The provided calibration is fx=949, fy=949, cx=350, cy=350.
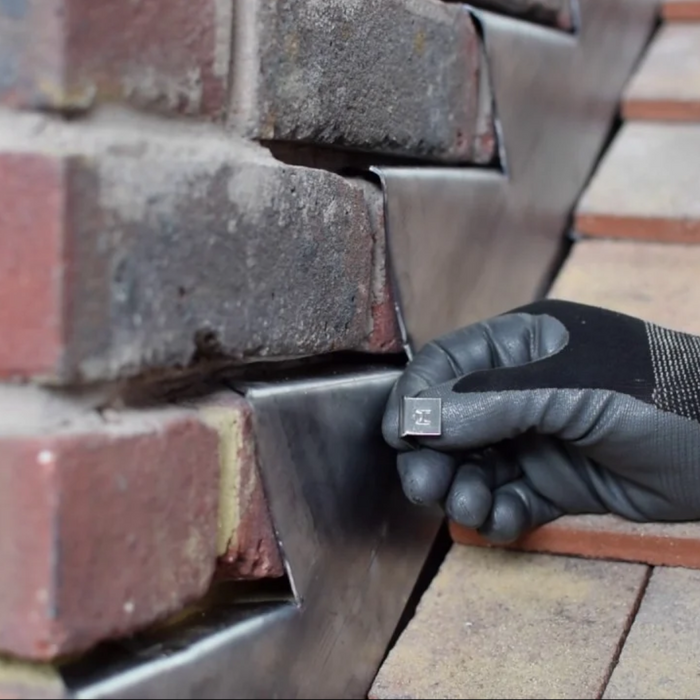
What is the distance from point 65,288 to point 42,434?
0.09 m

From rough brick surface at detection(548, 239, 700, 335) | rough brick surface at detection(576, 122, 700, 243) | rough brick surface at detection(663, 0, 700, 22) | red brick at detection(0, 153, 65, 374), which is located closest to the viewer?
red brick at detection(0, 153, 65, 374)

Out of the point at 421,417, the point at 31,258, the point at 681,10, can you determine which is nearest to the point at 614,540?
the point at 421,417

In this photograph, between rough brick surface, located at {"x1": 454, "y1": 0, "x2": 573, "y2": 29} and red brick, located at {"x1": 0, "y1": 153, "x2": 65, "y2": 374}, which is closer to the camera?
red brick, located at {"x1": 0, "y1": 153, "x2": 65, "y2": 374}

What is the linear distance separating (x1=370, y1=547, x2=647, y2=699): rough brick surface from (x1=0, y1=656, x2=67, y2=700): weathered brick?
0.31 metres

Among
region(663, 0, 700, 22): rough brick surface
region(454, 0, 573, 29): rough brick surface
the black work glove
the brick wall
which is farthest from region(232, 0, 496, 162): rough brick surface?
region(663, 0, 700, 22): rough brick surface

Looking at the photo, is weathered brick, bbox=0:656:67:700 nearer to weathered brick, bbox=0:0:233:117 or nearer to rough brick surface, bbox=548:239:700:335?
weathered brick, bbox=0:0:233:117

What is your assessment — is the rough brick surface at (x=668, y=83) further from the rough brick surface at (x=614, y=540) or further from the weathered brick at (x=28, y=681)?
the weathered brick at (x=28, y=681)

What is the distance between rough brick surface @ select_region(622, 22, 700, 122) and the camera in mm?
1498

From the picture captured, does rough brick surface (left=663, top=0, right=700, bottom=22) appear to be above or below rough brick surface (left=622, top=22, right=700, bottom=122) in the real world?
above

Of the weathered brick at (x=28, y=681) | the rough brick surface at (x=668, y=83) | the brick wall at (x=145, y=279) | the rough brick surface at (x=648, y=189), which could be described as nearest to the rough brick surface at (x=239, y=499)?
the brick wall at (x=145, y=279)

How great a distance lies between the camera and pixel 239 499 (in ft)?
2.40

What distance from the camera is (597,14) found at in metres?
1.50

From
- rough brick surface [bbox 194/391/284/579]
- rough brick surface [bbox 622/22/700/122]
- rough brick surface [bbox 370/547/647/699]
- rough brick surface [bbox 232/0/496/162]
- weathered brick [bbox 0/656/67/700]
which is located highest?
rough brick surface [bbox 232/0/496/162]

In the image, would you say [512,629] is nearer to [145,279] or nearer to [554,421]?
[554,421]
